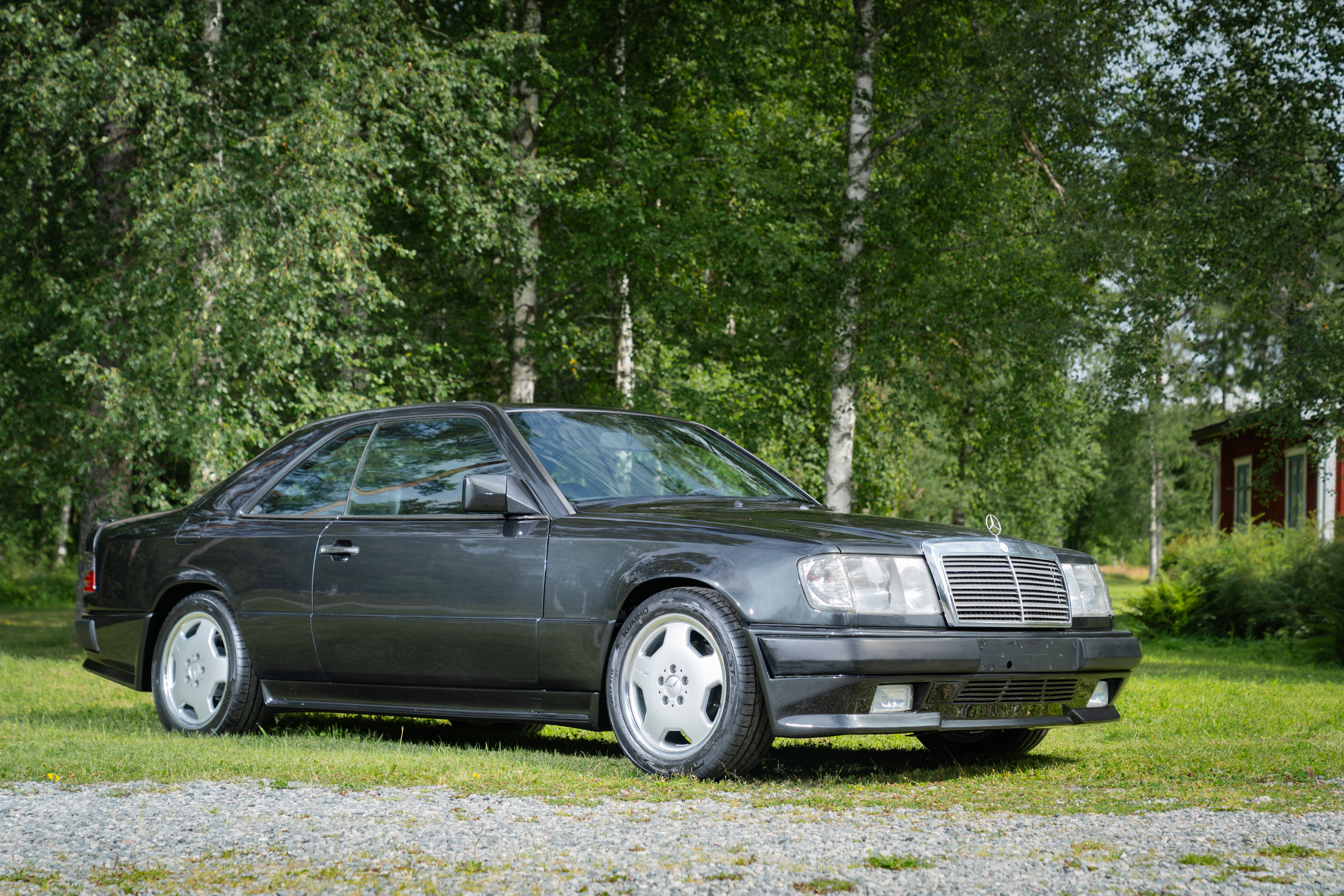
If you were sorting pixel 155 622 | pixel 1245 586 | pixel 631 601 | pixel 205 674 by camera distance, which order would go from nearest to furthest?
pixel 631 601 → pixel 205 674 → pixel 155 622 → pixel 1245 586

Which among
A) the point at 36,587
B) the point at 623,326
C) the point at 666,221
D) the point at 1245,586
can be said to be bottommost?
the point at 36,587

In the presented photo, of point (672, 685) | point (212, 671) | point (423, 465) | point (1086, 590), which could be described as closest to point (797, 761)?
point (672, 685)

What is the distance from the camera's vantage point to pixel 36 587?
2761 centimetres

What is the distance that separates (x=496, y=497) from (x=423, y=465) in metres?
0.86

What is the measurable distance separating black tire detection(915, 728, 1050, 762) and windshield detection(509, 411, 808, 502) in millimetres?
1397

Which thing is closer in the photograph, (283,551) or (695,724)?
(695,724)

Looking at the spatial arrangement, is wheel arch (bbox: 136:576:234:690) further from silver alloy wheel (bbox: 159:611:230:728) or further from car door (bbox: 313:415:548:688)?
car door (bbox: 313:415:548:688)

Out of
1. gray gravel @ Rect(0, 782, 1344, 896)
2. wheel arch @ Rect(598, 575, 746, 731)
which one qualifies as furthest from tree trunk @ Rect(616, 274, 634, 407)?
gray gravel @ Rect(0, 782, 1344, 896)

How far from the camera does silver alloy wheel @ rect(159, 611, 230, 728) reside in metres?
7.12

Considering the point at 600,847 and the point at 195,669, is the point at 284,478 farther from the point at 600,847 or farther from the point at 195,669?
the point at 600,847

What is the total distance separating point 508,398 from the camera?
21281mm

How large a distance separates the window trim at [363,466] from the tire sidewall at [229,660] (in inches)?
19.3

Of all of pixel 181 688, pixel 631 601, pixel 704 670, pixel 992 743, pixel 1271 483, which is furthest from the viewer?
pixel 1271 483

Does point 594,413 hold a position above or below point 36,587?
above
